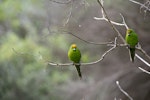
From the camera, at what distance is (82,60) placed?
8.78 meters

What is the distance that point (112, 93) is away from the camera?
577 cm

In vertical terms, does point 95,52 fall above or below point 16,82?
above

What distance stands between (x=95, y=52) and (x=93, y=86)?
2.25 feet

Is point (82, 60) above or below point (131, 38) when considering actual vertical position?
below

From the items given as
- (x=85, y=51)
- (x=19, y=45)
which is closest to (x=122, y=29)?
(x=85, y=51)

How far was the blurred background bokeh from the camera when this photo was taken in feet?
16.2

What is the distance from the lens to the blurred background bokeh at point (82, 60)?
16.2ft

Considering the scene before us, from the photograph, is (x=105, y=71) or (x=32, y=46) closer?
(x=105, y=71)

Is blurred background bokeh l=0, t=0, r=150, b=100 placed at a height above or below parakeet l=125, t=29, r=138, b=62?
below

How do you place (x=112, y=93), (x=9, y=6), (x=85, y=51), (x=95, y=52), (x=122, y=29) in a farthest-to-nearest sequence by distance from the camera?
(x=9, y=6)
(x=85, y=51)
(x=95, y=52)
(x=112, y=93)
(x=122, y=29)

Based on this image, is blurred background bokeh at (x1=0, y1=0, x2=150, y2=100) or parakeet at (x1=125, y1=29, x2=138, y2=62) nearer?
parakeet at (x1=125, y1=29, x2=138, y2=62)

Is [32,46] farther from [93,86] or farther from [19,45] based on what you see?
[93,86]

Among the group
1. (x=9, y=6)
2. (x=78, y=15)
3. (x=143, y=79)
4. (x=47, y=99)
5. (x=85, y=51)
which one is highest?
(x=78, y=15)

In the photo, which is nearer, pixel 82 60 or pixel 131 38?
pixel 131 38
